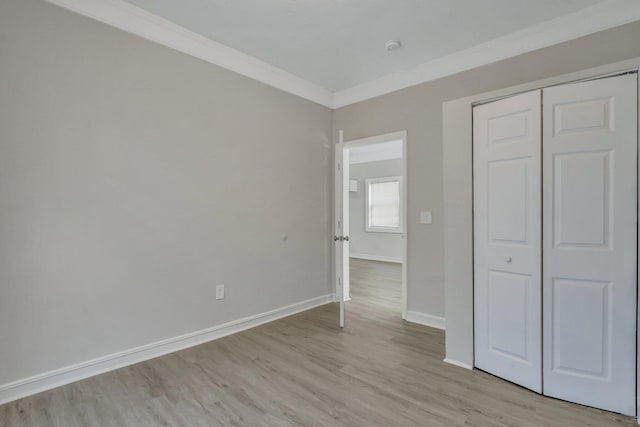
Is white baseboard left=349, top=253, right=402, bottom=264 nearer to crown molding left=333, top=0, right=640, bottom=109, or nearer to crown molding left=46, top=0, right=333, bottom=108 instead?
crown molding left=333, top=0, right=640, bottom=109

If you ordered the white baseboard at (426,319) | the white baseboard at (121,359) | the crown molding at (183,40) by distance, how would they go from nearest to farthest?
the white baseboard at (121,359) < the crown molding at (183,40) < the white baseboard at (426,319)

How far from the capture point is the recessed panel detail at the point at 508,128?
2.14 meters

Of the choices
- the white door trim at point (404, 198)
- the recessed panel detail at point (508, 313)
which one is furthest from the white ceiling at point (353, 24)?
the recessed panel detail at point (508, 313)

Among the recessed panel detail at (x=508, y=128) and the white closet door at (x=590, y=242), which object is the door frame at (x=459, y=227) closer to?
the recessed panel detail at (x=508, y=128)

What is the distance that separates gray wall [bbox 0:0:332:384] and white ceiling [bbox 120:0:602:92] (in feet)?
1.26

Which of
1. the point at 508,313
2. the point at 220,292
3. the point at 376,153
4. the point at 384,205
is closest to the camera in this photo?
the point at 508,313

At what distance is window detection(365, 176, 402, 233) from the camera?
Answer: 766 cm

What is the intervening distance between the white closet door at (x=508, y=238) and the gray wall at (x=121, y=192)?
7.00 feet

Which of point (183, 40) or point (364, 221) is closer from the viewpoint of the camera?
point (183, 40)

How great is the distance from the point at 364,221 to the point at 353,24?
588cm

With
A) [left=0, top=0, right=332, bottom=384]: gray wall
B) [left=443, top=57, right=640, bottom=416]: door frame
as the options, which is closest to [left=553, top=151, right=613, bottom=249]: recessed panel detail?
[left=443, top=57, right=640, bottom=416]: door frame

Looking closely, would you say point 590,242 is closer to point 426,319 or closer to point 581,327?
point 581,327

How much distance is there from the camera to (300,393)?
2.11 metres

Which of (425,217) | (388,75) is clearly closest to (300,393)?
(425,217)
